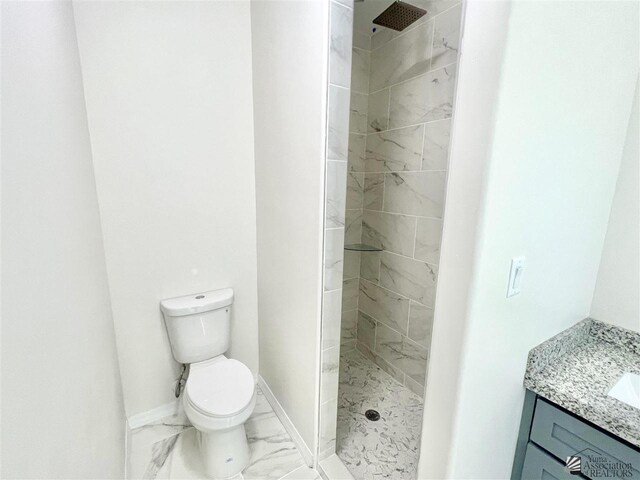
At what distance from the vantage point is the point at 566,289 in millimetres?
1066

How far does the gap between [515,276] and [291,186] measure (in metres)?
1.00

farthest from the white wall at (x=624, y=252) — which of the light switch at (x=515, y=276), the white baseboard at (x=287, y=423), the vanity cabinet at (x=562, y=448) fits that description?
the white baseboard at (x=287, y=423)

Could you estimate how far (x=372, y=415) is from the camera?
191 centimetres

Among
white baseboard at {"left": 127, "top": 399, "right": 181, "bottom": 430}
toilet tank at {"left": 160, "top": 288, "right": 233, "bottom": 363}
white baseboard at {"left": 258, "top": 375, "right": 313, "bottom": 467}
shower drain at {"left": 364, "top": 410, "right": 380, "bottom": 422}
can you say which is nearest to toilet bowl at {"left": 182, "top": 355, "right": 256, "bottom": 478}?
toilet tank at {"left": 160, "top": 288, "right": 233, "bottom": 363}

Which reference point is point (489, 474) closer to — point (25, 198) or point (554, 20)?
point (554, 20)

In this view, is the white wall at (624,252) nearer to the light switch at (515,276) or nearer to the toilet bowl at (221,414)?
the light switch at (515,276)

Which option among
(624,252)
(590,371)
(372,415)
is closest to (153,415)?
(372,415)

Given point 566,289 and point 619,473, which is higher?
point 566,289

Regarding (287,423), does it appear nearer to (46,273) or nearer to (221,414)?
(221,414)

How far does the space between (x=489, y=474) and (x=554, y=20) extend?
1.32 meters

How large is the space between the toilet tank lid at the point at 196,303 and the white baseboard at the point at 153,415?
658 mm

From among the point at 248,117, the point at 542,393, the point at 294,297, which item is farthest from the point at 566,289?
the point at 248,117

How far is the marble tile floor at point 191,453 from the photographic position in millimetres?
1499

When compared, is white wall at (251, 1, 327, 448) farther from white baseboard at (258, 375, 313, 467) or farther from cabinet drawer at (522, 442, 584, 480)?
cabinet drawer at (522, 442, 584, 480)
